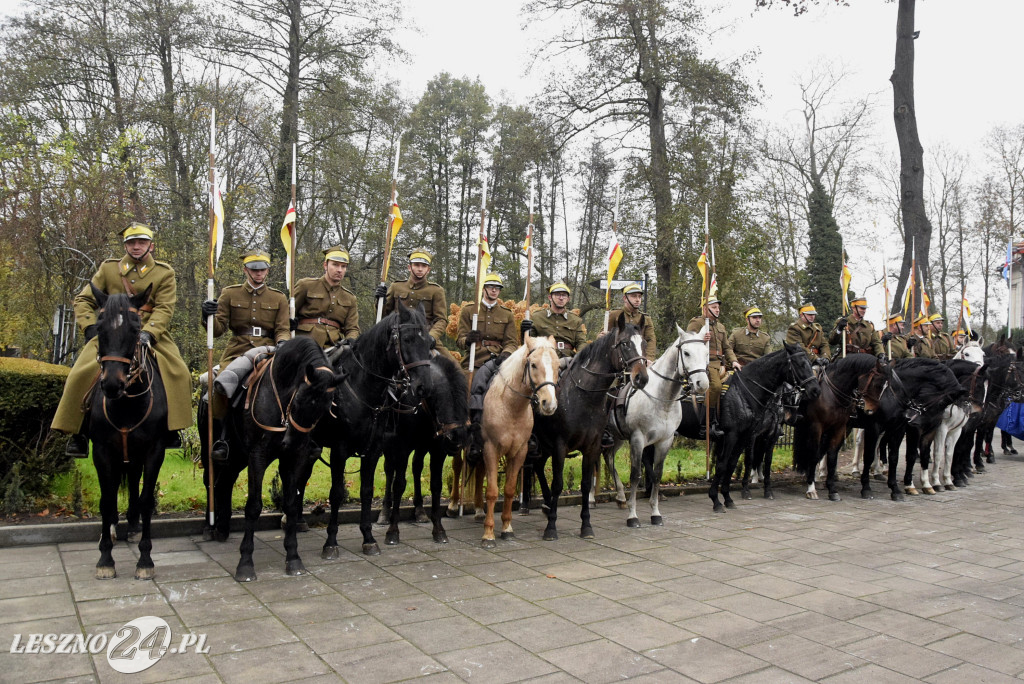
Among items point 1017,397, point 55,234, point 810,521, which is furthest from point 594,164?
point 810,521

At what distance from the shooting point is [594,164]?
95.9 ft

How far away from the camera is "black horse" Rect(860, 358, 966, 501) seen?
440 inches

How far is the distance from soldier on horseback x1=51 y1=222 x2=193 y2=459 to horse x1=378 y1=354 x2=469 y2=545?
201cm

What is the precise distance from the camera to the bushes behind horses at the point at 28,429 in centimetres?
751

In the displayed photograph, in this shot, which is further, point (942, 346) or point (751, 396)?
point (942, 346)

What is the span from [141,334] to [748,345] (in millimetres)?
9226

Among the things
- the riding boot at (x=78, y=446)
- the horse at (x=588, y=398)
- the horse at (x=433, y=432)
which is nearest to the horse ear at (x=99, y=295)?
the riding boot at (x=78, y=446)

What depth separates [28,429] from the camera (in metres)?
7.79

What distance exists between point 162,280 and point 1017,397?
1630 centimetres

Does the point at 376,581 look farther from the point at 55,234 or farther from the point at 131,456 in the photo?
the point at 55,234

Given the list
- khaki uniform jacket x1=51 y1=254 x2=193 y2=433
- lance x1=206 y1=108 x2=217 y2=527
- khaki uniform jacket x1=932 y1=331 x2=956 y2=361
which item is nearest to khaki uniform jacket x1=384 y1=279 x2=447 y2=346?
lance x1=206 y1=108 x2=217 y2=527

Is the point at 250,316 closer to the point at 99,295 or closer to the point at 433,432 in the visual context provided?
the point at 99,295

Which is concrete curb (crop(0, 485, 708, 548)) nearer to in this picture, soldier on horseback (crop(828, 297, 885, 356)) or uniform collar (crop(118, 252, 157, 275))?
uniform collar (crop(118, 252, 157, 275))

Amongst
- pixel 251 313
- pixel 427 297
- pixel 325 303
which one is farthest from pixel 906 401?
pixel 251 313
